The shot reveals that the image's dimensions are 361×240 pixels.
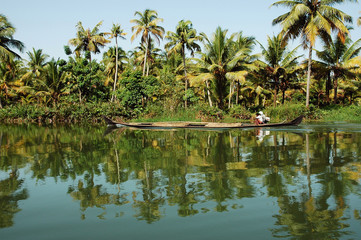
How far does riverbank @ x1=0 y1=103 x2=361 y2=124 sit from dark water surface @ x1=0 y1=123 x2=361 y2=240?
14.7 metres

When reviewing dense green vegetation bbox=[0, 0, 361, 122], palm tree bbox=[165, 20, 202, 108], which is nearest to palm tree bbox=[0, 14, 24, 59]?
dense green vegetation bbox=[0, 0, 361, 122]

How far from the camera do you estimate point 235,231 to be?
3.44m

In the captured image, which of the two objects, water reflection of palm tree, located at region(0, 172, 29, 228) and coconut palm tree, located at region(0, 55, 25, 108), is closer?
water reflection of palm tree, located at region(0, 172, 29, 228)

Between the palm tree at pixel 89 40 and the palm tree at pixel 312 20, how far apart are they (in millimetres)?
18726

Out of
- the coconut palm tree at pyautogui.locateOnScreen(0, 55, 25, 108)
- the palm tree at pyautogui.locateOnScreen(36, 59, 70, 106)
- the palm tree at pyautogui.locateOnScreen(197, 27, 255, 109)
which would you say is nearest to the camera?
the palm tree at pyautogui.locateOnScreen(197, 27, 255, 109)

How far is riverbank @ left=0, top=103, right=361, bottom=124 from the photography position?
2275cm

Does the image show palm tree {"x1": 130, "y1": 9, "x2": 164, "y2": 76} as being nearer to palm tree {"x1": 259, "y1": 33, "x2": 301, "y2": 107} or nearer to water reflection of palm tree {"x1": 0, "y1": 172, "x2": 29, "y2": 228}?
palm tree {"x1": 259, "y1": 33, "x2": 301, "y2": 107}

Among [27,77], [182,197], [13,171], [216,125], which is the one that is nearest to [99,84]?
[27,77]

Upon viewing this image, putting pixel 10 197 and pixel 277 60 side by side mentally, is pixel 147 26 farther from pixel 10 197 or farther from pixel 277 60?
pixel 10 197

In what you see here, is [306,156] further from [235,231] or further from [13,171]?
[13,171]

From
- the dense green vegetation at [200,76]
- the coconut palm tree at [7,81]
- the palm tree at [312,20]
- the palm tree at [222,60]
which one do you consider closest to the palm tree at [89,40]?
the dense green vegetation at [200,76]

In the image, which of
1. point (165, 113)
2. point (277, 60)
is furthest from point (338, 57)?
point (165, 113)

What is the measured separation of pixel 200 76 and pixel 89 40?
52.0 ft

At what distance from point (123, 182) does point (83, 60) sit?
85.5 feet
